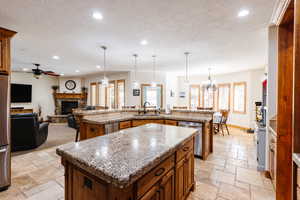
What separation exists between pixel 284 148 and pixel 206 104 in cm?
624

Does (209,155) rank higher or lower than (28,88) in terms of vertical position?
lower

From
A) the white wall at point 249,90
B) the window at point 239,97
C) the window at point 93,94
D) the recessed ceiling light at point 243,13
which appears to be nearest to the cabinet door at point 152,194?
the recessed ceiling light at point 243,13

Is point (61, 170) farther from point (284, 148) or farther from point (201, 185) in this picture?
point (284, 148)

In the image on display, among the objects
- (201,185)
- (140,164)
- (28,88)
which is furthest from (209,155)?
(28,88)

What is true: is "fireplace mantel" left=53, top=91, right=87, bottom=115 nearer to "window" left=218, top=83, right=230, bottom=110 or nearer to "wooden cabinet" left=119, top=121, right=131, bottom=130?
"wooden cabinet" left=119, top=121, right=131, bottom=130

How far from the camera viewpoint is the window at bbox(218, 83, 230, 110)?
7.14m

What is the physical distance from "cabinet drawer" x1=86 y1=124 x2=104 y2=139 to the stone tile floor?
84 centimetres

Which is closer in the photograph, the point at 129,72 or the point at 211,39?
the point at 211,39

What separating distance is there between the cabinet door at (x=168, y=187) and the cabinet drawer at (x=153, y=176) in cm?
6

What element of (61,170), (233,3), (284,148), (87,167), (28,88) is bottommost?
(61,170)

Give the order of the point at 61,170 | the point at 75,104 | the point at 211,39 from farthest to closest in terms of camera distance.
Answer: the point at 75,104 < the point at 211,39 < the point at 61,170

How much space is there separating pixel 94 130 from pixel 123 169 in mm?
2498

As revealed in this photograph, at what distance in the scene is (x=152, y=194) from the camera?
1093 mm

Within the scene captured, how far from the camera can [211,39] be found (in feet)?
9.98
